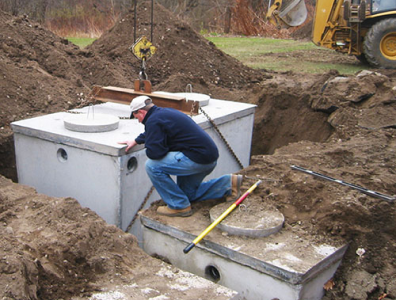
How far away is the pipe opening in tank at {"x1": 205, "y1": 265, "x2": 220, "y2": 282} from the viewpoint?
4.58 metres

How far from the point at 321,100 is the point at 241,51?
8080mm

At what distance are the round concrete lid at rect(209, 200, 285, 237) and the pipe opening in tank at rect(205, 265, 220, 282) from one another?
0.38m

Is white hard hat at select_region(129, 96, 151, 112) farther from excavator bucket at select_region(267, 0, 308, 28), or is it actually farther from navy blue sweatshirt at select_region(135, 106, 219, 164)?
excavator bucket at select_region(267, 0, 308, 28)

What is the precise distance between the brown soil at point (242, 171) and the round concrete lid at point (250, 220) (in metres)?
0.23

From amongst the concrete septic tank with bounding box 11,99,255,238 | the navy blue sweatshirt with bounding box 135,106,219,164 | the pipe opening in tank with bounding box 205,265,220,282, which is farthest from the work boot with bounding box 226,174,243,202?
the concrete septic tank with bounding box 11,99,255,238

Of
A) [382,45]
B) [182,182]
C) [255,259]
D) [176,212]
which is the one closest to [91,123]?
[182,182]

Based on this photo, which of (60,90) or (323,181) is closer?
(323,181)

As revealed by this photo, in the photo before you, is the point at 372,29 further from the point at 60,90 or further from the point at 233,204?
the point at 233,204

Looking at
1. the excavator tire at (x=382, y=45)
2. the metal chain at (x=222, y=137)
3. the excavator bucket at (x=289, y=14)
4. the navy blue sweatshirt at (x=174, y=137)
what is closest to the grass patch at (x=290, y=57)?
the excavator tire at (x=382, y=45)

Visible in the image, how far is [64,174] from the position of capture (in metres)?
5.77

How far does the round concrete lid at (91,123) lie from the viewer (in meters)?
5.73

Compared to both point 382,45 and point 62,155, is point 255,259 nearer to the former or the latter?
point 62,155

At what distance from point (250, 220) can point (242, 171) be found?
4.32 feet

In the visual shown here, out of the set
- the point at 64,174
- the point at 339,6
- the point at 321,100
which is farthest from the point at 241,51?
the point at 64,174
